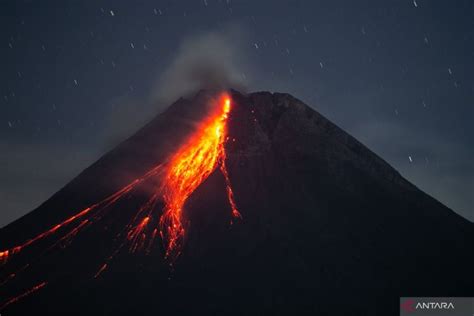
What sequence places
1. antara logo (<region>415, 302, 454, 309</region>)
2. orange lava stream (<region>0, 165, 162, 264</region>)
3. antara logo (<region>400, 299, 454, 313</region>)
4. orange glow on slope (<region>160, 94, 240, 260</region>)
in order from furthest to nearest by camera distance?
1. orange lava stream (<region>0, 165, 162, 264</region>)
2. orange glow on slope (<region>160, 94, 240, 260</region>)
3. antara logo (<region>400, 299, 454, 313</region>)
4. antara logo (<region>415, 302, 454, 309</region>)

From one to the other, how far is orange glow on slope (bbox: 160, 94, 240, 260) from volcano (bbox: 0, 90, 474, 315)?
219 mm

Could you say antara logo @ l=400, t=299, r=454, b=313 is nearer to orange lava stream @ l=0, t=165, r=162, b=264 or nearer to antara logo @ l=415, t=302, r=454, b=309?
antara logo @ l=415, t=302, r=454, b=309

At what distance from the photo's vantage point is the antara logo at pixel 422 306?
136 feet

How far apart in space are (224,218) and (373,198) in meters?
19.0

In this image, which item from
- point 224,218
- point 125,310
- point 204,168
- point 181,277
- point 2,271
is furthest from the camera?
point 204,168

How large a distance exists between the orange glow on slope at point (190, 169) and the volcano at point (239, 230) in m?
0.22

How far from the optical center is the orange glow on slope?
55375 mm

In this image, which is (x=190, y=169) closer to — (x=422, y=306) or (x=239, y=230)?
(x=239, y=230)

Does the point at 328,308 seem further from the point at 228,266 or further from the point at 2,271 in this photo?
the point at 2,271

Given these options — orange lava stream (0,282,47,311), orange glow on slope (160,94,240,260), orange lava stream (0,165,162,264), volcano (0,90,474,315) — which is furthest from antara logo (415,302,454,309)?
orange lava stream (0,165,162,264)

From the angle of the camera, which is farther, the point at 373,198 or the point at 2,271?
the point at 373,198

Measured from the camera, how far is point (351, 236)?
56531 mm

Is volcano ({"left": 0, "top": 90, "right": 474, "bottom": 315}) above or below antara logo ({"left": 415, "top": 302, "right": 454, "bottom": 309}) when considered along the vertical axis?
above

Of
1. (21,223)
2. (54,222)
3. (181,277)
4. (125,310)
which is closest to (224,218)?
(181,277)
